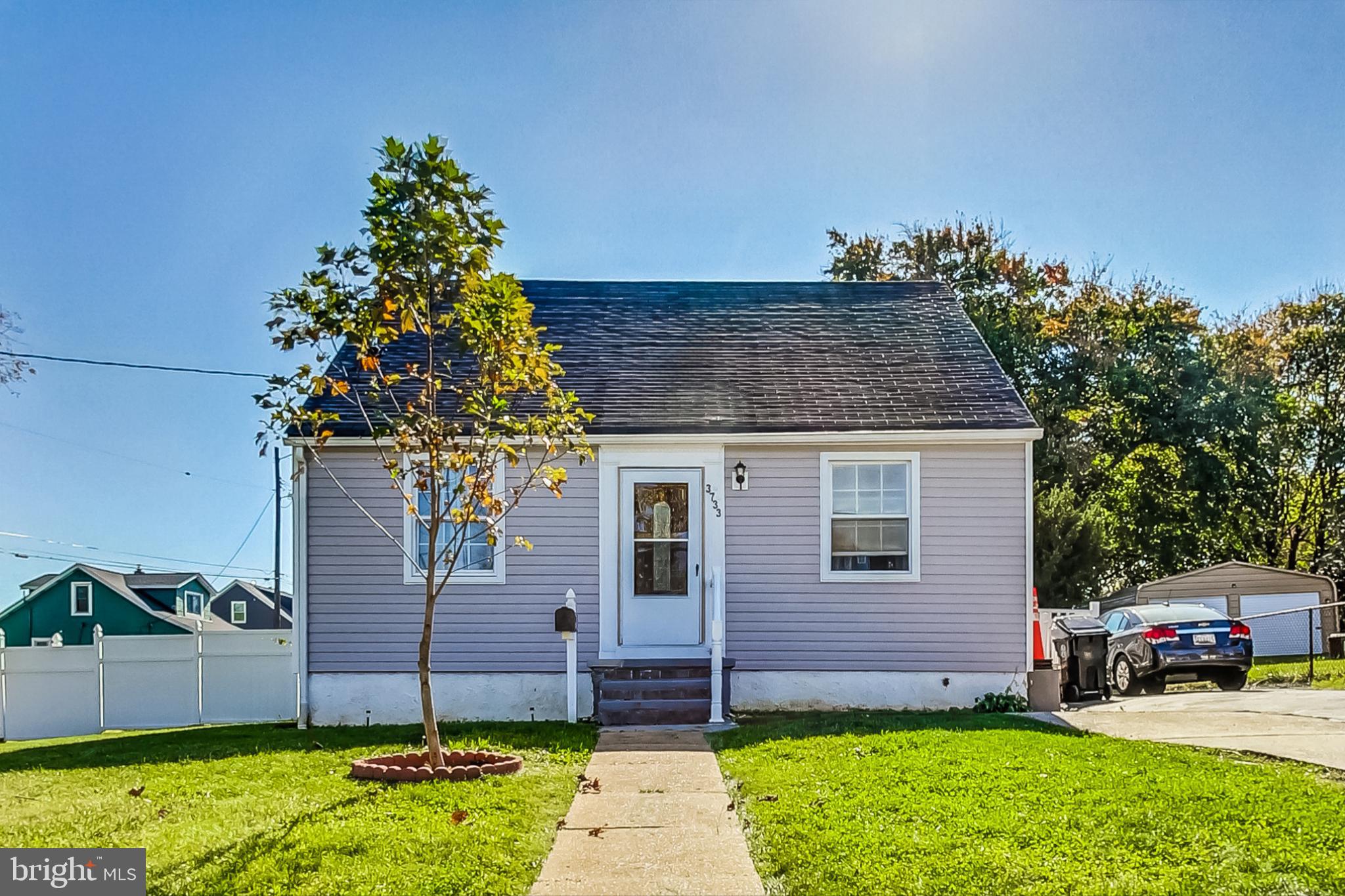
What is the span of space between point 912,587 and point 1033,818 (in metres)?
6.12

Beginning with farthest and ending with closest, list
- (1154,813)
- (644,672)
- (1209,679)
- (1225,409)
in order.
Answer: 1. (1225,409)
2. (1209,679)
3. (644,672)
4. (1154,813)

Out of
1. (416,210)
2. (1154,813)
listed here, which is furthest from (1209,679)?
(416,210)

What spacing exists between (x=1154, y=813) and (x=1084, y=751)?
2.23 m

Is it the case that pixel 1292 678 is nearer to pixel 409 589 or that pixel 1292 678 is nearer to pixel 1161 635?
pixel 1161 635

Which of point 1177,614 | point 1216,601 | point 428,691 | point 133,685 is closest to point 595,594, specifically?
point 428,691

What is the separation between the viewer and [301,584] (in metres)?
12.2

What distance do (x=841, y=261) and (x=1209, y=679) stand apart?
18471mm

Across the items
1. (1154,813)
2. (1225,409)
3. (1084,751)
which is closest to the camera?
(1154,813)

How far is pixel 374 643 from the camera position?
40.2 feet

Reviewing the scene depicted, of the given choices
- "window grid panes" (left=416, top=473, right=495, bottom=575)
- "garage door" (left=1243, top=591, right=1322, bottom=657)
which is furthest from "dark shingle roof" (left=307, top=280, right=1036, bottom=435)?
"garage door" (left=1243, top=591, right=1322, bottom=657)

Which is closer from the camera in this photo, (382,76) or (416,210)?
(416,210)

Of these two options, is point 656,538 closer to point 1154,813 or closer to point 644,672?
point 644,672

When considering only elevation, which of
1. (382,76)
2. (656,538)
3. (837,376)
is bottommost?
(656,538)

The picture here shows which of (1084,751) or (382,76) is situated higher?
(382,76)
